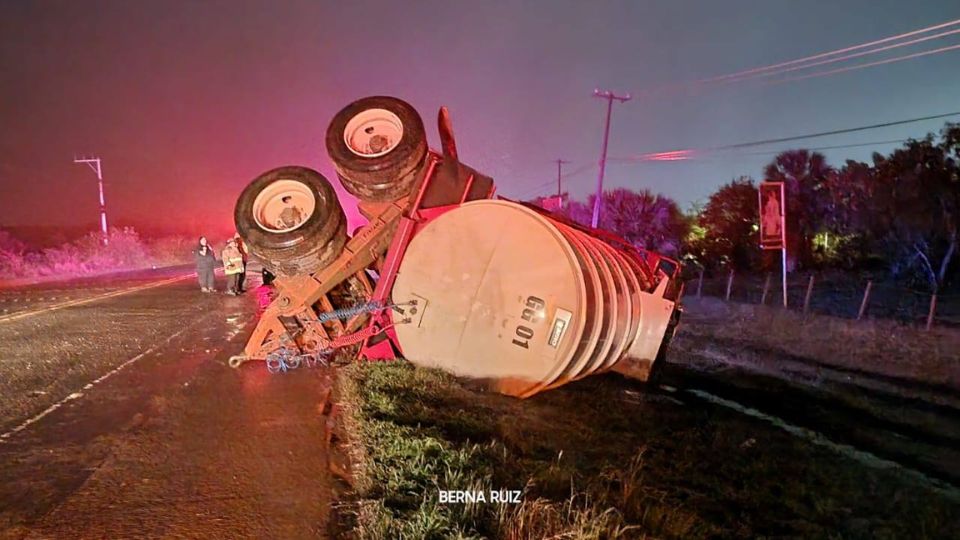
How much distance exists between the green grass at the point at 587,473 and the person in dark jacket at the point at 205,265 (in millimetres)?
12453

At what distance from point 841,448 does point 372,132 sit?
601 centimetres

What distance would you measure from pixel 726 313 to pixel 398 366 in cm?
1260

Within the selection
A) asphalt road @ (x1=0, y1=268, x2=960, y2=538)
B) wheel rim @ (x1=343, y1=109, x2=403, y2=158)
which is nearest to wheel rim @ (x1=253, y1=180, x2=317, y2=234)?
wheel rim @ (x1=343, y1=109, x2=403, y2=158)

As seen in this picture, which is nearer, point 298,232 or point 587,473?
point 587,473

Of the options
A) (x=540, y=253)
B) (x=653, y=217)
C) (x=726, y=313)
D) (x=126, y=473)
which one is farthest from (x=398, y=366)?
(x=653, y=217)

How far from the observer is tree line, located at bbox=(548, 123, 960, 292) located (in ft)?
86.3

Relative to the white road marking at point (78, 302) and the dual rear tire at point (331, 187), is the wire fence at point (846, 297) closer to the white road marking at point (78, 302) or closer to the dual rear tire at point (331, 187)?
the dual rear tire at point (331, 187)

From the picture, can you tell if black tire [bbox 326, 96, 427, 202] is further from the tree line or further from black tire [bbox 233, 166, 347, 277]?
the tree line

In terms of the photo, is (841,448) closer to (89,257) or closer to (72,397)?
(72,397)

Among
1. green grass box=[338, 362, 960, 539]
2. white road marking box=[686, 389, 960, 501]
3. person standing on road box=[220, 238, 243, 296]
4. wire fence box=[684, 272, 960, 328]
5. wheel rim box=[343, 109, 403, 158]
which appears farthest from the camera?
person standing on road box=[220, 238, 243, 296]

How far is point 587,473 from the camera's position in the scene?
14.9ft

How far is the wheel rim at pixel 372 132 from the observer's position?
7301mm

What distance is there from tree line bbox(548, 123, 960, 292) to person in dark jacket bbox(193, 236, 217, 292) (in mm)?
23704

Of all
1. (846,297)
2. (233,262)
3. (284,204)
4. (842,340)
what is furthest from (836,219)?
(284,204)
